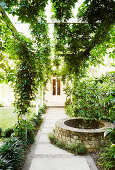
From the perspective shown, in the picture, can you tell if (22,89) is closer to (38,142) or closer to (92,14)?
(38,142)

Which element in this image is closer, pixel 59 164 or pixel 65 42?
pixel 59 164

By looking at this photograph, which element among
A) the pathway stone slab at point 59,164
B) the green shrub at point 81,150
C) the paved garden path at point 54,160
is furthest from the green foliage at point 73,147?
the pathway stone slab at point 59,164

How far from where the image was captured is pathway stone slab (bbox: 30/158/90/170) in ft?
6.95

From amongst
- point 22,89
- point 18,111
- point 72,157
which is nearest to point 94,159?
point 72,157

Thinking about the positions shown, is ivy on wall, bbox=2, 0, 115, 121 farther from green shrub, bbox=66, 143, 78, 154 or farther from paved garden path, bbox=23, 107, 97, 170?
Result: green shrub, bbox=66, 143, 78, 154

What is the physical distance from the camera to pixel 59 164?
224 centimetres

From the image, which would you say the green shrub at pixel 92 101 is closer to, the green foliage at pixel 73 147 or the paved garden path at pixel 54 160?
the green foliage at pixel 73 147

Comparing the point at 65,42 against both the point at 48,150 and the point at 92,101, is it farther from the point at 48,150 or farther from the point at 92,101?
the point at 48,150

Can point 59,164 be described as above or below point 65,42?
below

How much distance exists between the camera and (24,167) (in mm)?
2168

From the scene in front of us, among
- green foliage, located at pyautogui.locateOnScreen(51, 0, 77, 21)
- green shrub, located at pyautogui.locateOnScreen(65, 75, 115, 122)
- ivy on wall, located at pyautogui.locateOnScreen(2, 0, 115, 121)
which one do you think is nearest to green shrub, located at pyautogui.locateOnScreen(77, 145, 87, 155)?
green shrub, located at pyautogui.locateOnScreen(65, 75, 115, 122)

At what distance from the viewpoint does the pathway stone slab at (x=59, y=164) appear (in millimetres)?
2117

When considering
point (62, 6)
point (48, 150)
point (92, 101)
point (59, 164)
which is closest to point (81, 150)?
point (59, 164)

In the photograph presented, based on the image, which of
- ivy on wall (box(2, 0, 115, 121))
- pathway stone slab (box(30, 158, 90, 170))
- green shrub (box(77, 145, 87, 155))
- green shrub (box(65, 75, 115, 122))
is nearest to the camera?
ivy on wall (box(2, 0, 115, 121))
